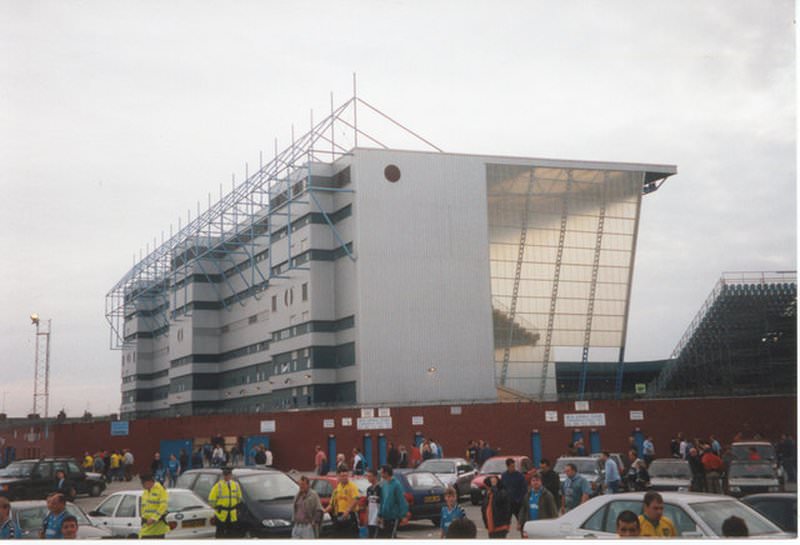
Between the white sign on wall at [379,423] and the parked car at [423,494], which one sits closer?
the parked car at [423,494]

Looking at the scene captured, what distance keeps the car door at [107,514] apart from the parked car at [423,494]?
6.66 meters

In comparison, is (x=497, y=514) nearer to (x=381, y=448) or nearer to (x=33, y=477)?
(x=33, y=477)

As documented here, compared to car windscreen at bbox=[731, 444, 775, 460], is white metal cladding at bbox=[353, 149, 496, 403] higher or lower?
higher

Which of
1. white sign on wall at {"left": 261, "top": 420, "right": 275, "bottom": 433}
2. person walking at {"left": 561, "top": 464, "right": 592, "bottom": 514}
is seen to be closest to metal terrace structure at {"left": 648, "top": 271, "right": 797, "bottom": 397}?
white sign on wall at {"left": 261, "top": 420, "right": 275, "bottom": 433}

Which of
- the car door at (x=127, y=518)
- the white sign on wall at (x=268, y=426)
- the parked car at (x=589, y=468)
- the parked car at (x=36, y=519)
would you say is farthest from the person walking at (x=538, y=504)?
the white sign on wall at (x=268, y=426)

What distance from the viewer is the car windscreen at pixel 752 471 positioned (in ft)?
80.8

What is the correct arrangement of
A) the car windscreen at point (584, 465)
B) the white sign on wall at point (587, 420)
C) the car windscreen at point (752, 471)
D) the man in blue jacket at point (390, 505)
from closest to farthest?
the man in blue jacket at point (390, 505) < the car windscreen at point (584, 465) < the car windscreen at point (752, 471) < the white sign on wall at point (587, 420)

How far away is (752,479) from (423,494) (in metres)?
9.83

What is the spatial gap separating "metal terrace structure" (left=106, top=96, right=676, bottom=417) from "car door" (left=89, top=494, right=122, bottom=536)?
4105 cm

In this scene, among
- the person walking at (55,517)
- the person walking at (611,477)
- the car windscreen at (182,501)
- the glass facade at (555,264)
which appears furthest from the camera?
the glass facade at (555,264)

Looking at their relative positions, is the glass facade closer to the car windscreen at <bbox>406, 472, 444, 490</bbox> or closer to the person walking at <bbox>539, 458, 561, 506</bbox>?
the car windscreen at <bbox>406, 472, 444, 490</bbox>

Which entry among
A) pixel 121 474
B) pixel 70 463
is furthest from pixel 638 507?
pixel 121 474

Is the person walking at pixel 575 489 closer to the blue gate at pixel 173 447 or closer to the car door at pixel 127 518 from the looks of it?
the car door at pixel 127 518

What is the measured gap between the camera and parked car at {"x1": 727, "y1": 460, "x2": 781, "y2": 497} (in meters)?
24.4
